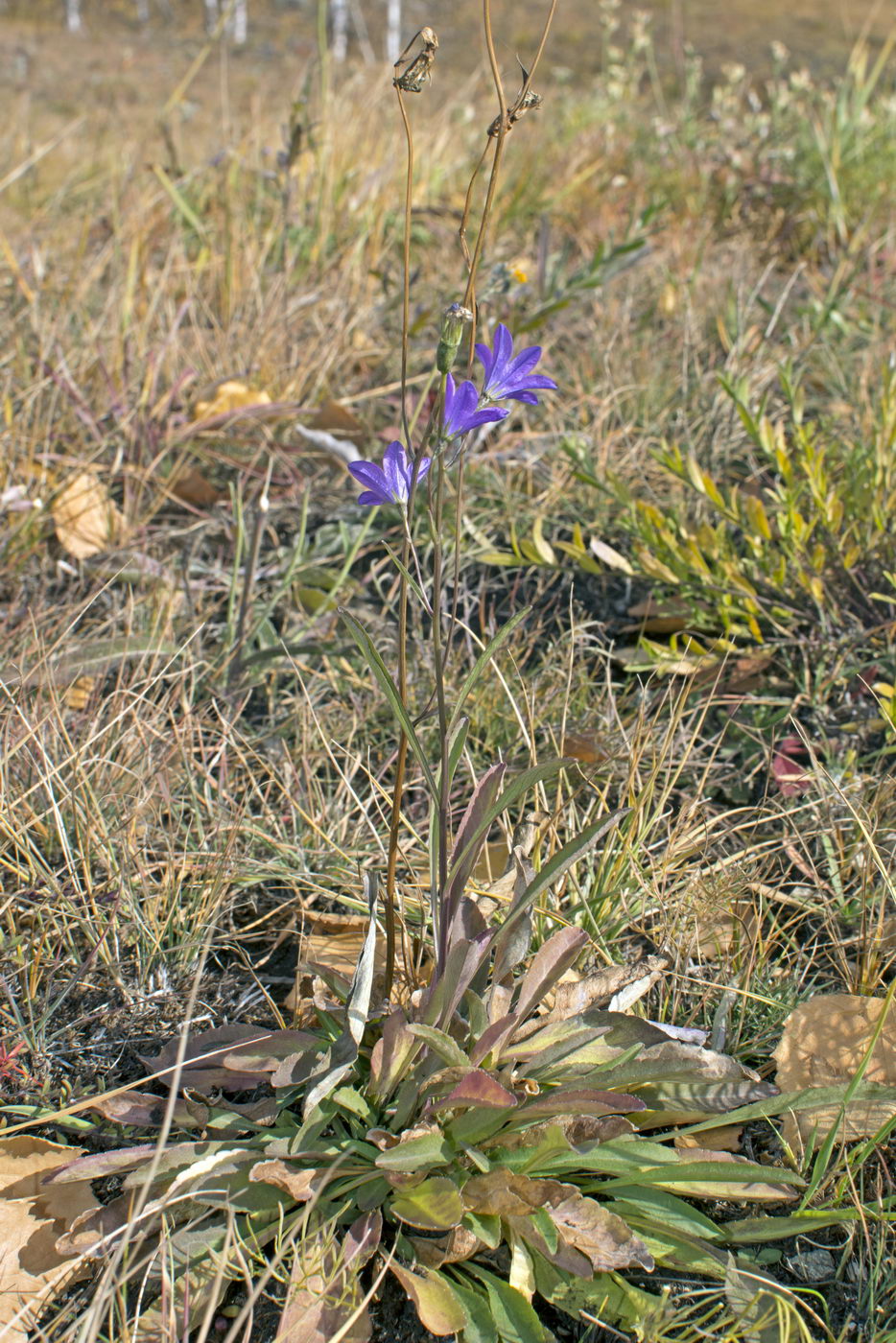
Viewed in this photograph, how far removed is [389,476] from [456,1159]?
0.77m

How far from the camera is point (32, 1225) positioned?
1.14m

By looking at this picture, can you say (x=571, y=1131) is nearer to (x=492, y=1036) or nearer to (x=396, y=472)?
(x=492, y=1036)

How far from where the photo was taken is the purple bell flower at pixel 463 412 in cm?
96

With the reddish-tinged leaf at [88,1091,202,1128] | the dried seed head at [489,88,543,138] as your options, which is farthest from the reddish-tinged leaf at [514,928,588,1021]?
the dried seed head at [489,88,543,138]

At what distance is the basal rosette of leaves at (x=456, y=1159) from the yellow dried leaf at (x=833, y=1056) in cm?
8

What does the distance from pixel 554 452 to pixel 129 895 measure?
4.95 ft

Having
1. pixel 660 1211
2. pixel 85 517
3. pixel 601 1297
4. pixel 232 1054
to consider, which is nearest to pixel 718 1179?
pixel 660 1211

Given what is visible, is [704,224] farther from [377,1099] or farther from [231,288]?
[377,1099]

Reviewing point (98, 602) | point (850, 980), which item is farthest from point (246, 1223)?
point (98, 602)

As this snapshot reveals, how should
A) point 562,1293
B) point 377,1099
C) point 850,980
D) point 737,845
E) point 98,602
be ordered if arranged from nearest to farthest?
point 562,1293 < point 377,1099 < point 850,980 < point 737,845 < point 98,602

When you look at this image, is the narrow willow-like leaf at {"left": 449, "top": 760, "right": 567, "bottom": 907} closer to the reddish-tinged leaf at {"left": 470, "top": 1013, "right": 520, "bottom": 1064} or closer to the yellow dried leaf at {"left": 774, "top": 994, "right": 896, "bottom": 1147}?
the reddish-tinged leaf at {"left": 470, "top": 1013, "right": 520, "bottom": 1064}

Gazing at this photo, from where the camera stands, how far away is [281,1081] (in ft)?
3.70

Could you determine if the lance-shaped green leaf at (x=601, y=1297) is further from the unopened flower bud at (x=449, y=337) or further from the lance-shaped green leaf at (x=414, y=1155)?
the unopened flower bud at (x=449, y=337)

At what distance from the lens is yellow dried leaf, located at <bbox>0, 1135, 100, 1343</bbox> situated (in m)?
1.07
